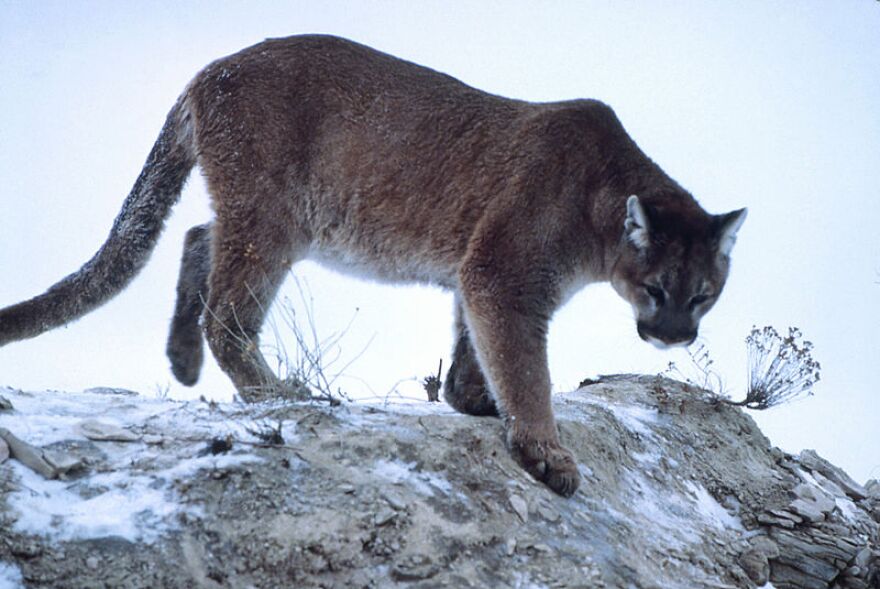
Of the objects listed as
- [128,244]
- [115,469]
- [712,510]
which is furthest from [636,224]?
[128,244]

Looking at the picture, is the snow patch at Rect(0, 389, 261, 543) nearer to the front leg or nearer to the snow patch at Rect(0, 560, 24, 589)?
the snow patch at Rect(0, 560, 24, 589)

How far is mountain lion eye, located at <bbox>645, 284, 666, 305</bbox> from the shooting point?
236 inches

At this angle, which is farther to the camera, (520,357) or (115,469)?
(520,357)

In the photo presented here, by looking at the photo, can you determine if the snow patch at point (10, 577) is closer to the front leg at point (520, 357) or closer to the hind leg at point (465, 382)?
the front leg at point (520, 357)

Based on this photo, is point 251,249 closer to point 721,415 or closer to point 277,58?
point 277,58

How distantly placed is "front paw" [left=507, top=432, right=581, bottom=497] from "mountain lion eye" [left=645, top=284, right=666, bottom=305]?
1.16 metres

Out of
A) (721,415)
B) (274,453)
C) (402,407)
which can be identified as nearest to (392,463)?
(274,453)

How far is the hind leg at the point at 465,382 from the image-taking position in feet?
20.6

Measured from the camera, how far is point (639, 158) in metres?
6.57

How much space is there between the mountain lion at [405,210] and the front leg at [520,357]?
1 centimetres

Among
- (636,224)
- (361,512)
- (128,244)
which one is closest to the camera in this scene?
(361,512)

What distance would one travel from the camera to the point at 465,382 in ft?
21.1

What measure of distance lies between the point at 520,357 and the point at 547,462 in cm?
65

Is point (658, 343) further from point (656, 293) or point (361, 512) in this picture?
point (361, 512)
